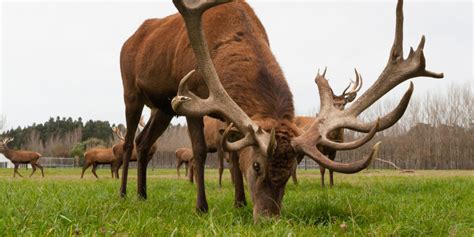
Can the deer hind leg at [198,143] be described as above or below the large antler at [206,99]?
below

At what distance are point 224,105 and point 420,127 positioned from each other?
160ft

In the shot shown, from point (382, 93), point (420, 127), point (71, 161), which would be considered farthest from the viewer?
point (71, 161)

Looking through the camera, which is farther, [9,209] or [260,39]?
[260,39]

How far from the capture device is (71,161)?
206ft

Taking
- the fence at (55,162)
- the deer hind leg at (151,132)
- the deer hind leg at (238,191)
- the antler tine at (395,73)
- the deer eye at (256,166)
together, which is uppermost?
the antler tine at (395,73)

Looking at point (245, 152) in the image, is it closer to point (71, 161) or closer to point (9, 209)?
point (9, 209)

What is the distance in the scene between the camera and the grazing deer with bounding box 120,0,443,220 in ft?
13.2

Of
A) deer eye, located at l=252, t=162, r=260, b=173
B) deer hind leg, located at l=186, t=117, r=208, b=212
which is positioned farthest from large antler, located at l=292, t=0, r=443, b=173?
deer hind leg, located at l=186, t=117, r=208, b=212

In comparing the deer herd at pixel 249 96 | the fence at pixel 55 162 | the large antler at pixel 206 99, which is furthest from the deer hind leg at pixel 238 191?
the fence at pixel 55 162

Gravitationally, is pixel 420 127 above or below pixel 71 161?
above

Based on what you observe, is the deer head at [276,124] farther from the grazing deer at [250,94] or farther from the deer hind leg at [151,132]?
the deer hind leg at [151,132]

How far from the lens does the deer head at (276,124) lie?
13.1 ft

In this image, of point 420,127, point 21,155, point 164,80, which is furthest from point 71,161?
point 164,80

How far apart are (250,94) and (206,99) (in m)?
0.43
